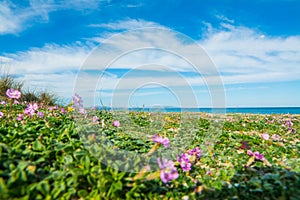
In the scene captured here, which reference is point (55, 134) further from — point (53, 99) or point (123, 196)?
point (53, 99)

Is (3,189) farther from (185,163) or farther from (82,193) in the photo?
(185,163)

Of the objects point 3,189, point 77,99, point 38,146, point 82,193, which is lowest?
point 82,193

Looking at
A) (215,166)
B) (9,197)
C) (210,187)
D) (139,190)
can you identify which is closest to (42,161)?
(9,197)

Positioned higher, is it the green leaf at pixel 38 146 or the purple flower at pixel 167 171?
the green leaf at pixel 38 146

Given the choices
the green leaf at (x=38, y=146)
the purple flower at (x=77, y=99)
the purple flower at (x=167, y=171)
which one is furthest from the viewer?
the purple flower at (x=77, y=99)

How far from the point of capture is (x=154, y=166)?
3.21 metres

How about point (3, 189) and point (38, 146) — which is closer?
point (3, 189)

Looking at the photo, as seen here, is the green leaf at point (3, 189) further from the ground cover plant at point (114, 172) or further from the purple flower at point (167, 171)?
the purple flower at point (167, 171)

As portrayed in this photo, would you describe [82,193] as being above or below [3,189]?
below

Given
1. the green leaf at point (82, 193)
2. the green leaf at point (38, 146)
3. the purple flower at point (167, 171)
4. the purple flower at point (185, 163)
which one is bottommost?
the green leaf at point (82, 193)

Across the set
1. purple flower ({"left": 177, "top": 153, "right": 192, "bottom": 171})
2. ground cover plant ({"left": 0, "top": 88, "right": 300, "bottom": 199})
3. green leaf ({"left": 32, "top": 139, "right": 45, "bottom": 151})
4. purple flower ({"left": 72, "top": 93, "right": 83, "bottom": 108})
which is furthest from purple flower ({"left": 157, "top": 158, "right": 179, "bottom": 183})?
purple flower ({"left": 72, "top": 93, "right": 83, "bottom": 108})

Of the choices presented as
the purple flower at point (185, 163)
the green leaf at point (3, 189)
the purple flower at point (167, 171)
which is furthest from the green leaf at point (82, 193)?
the purple flower at point (185, 163)

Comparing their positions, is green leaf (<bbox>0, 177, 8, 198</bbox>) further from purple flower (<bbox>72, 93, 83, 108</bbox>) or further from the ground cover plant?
purple flower (<bbox>72, 93, 83, 108</bbox>)

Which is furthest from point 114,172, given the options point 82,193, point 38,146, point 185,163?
point 185,163
